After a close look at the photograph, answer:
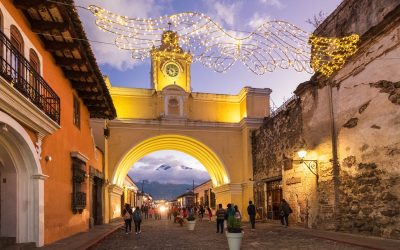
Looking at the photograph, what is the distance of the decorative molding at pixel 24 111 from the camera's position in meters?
8.03

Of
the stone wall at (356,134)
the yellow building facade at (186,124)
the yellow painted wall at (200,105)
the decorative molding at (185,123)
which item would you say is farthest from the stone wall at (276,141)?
the yellow painted wall at (200,105)

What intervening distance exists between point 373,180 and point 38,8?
34.1 ft

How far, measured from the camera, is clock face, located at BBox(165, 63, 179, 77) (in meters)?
30.3

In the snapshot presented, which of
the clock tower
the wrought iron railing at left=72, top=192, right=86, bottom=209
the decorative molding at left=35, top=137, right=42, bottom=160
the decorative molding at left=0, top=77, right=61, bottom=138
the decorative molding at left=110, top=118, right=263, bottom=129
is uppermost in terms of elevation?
the clock tower

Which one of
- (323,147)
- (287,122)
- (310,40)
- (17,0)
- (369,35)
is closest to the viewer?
Result: (17,0)

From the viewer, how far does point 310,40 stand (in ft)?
39.2

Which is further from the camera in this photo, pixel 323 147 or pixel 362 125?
pixel 323 147

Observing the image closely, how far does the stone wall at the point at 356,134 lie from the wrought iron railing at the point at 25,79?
913cm

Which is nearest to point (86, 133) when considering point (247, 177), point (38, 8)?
point (38, 8)

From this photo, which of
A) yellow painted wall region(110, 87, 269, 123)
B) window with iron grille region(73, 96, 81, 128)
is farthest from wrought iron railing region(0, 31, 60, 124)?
yellow painted wall region(110, 87, 269, 123)

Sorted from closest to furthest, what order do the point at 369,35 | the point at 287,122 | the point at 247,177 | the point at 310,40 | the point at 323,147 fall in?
the point at 310,40
the point at 369,35
the point at 323,147
the point at 287,122
the point at 247,177

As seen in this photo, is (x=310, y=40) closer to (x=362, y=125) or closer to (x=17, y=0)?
(x=362, y=125)

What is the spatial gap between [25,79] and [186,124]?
18708mm

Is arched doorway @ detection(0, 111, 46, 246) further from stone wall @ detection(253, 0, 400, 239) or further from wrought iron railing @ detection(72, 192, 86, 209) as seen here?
stone wall @ detection(253, 0, 400, 239)
